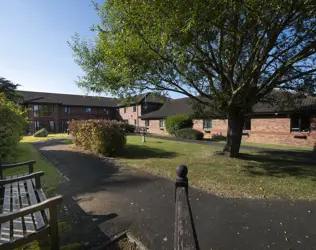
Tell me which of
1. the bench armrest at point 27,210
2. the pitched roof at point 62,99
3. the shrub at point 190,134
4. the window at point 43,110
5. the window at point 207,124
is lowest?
the shrub at point 190,134

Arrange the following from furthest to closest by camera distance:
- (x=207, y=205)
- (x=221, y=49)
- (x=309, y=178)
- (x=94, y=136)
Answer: (x=94, y=136)
(x=221, y=49)
(x=309, y=178)
(x=207, y=205)

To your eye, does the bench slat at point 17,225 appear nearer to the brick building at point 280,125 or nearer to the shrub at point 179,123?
the brick building at point 280,125

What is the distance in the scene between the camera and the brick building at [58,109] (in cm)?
3588

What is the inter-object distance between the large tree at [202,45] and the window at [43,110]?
32.0 m

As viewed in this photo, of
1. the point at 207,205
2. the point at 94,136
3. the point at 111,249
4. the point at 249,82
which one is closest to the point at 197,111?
the point at 249,82

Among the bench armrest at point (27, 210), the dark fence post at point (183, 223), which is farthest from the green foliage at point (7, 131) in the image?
the dark fence post at point (183, 223)

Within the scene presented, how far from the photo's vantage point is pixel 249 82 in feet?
26.3

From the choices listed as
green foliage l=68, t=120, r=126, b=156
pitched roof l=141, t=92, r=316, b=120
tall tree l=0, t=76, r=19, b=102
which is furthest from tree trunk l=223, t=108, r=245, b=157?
tall tree l=0, t=76, r=19, b=102

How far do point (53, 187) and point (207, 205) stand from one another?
15.0ft

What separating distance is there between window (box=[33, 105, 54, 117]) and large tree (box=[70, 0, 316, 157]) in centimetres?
3203

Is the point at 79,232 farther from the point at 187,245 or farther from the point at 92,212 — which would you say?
the point at 187,245

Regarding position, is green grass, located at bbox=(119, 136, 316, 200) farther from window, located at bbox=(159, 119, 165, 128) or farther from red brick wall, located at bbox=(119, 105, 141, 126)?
red brick wall, located at bbox=(119, 105, 141, 126)

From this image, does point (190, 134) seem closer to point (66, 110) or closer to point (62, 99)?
point (66, 110)

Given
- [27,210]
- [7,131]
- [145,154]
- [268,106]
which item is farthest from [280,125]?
[7,131]
